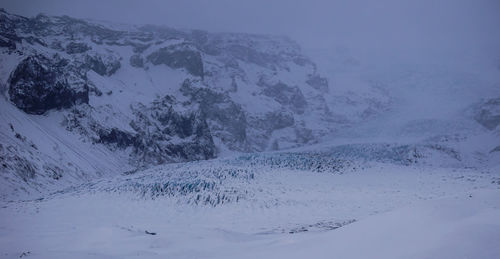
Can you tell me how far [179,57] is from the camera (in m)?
111

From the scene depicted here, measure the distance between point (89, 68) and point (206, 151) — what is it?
37583 millimetres

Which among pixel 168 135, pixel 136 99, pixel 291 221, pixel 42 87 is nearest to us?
pixel 291 221

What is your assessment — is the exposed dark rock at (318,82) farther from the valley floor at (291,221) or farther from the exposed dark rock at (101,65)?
the valley floor at (291,221)

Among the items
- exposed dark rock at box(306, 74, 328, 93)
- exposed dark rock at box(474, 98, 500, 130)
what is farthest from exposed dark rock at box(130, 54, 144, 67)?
exposed dark rock at box(474, 98, 500, 130)

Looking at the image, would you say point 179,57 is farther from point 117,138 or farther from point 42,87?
point 42,87

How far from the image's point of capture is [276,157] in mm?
36156

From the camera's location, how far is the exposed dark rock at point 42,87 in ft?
176

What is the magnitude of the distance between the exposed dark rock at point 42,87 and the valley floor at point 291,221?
35645mm

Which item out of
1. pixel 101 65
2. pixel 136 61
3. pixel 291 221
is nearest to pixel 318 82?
pixel 136 61

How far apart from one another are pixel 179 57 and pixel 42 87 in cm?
5775

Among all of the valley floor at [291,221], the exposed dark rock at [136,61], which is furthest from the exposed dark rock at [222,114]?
the valley floor at [291,221]

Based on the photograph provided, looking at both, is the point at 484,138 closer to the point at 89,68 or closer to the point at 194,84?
the point at 194,84

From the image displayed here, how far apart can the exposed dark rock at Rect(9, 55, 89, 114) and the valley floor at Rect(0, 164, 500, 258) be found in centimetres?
3565

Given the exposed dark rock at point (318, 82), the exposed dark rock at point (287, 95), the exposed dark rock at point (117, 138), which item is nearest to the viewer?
the exposed dark rock at point (117, 138)
